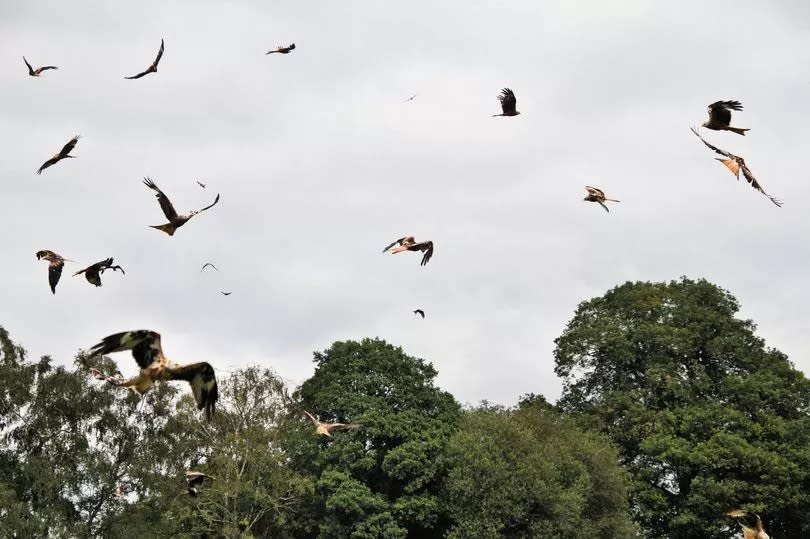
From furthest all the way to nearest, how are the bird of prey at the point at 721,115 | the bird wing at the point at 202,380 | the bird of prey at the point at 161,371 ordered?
the bird of prey at the point at 721,115 → the bird wing at the point at 202,380 → the bird of prey at the point at 161,371

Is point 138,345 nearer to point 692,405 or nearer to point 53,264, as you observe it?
point 53,264

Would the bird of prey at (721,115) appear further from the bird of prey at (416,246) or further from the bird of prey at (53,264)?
the bird of prey at (53,264)

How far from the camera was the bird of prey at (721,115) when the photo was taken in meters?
19.5

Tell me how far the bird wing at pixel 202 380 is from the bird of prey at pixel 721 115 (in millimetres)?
9416

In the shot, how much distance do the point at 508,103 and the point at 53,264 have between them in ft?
31.6

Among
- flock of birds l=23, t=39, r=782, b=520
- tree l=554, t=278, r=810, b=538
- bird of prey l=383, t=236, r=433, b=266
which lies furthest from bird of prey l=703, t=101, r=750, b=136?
tree l=554, t=278, r=810, b=538

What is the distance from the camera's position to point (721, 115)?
19750 mm

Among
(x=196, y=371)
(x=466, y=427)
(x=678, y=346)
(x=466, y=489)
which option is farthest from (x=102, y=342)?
(x=678, y=346)

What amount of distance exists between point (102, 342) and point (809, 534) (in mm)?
51162

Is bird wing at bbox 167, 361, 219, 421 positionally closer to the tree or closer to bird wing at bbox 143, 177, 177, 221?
bird wing at bbox 143, 177, 177, 221

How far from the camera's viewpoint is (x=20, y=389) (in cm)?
5472

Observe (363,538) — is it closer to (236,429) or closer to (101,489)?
(236,429)

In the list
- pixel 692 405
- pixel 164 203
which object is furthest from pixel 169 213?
pixel 692 405

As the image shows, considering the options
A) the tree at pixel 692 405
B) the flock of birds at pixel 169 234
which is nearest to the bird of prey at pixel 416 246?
the flock of birds at pixel 169 234
